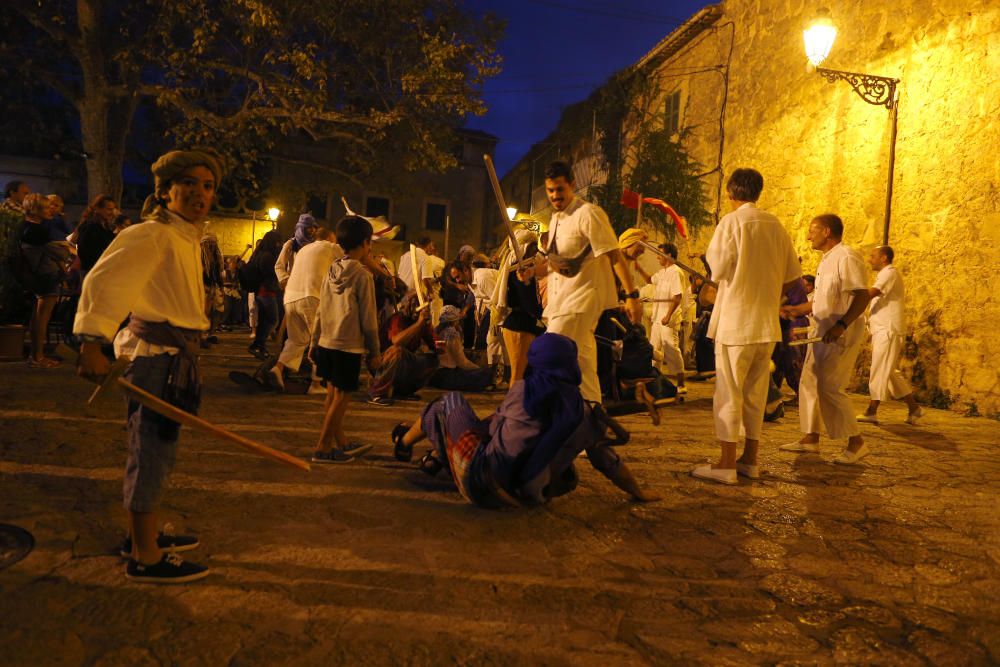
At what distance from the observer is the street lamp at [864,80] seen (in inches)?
365

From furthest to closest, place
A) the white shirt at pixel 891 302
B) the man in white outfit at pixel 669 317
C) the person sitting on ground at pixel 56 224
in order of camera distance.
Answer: the man in white outfit at pixel 669 317 < the person sitting on ground at pixel 56 224 < the white shirt at pixel 891 302

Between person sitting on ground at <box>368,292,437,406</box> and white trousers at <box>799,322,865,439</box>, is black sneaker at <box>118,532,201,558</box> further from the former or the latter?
white trousers at <box>799,322,865,439</box>

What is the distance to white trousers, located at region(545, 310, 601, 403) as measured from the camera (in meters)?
4.76

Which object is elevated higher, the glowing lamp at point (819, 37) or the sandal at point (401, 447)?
the glowing lamp at point (819, 37)

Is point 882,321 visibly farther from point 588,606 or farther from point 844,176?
point 588,606

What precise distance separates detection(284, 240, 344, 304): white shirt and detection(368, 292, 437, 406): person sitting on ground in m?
1.04

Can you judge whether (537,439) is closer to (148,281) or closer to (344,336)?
(344,336)

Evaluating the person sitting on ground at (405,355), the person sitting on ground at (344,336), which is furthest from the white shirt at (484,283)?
the person sitting on ground at (344,336)

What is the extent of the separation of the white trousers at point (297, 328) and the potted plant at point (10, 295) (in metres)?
3.22

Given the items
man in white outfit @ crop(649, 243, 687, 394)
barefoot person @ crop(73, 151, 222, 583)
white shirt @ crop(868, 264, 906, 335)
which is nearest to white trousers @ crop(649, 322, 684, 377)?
man in white outfit @ crop(649, 243, 687, 394)

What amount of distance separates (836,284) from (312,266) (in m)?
4.85

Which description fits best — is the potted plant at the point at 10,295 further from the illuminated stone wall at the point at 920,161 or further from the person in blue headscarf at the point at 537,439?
the illuminated stone wall at the point at 920,161

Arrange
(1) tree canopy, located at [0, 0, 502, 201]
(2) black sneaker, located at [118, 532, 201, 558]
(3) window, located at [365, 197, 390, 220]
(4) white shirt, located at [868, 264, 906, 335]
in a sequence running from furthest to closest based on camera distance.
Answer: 1. (3) window, located at [365, 197, 390, 220]
2. (1) tree canopy, located at [0, 0, 502, 201]
3. (4) white shirt, located at [868, 264, 906, 335]
4. (2) black sneaker, located at [118, 532, 201, 558]

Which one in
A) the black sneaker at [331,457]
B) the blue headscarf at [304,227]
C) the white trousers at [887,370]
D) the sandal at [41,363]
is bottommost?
the black sneaker at [331,457]
